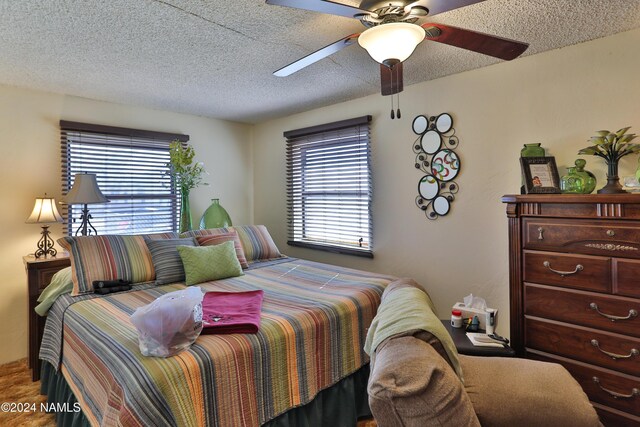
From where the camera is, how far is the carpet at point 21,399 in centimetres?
196

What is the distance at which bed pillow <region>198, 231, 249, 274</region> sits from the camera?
2812 mm

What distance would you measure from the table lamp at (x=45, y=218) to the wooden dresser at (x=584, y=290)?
3.38 meters

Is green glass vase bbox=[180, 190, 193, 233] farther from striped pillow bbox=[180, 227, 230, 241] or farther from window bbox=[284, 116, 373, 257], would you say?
window bbox=[284, 116, 373, 257]

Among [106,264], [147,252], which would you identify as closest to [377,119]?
[147,252]

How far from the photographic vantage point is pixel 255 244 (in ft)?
10.3

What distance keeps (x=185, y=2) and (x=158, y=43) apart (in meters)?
0.52

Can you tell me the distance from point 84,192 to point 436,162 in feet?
9.62

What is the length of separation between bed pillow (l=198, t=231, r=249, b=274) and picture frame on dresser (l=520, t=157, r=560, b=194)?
218 centimetres

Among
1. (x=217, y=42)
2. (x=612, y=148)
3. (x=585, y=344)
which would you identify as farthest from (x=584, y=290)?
(x=217, y=42)

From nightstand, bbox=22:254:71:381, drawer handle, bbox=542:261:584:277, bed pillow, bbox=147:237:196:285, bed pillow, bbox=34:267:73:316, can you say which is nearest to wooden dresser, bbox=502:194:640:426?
drawer handle, bbox=542:261:584:277

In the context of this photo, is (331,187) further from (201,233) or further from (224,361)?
(224,361)

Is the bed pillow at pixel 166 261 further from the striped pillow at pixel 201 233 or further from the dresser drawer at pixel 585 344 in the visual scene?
the dresser drawer at pixel 585 344

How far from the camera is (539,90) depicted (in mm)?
2223

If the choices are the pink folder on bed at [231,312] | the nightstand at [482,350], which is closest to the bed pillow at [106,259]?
the pink folder on bed at [231,312]
